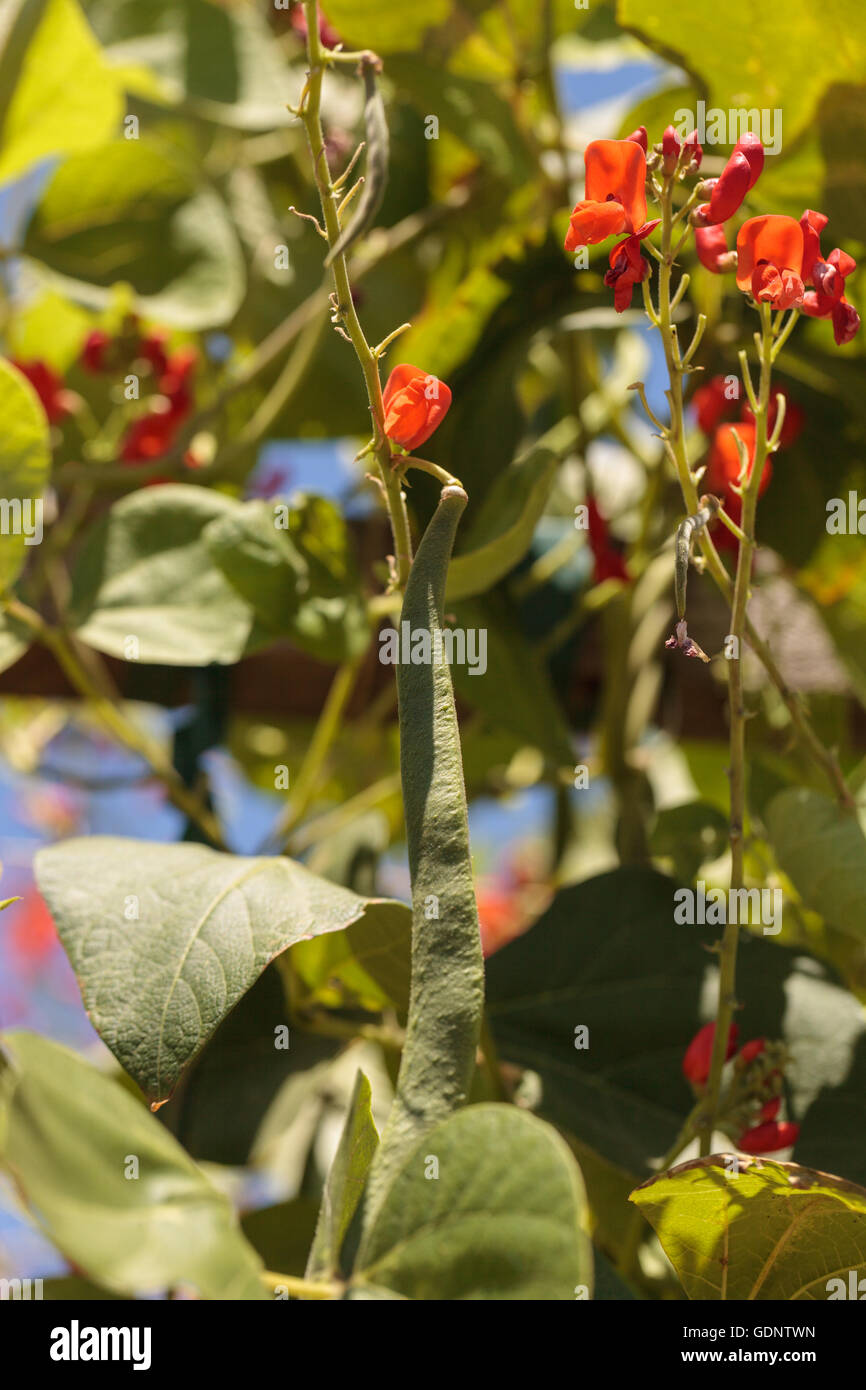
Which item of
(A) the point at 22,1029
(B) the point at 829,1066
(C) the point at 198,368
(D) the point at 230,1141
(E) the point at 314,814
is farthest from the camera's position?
(C) the point at 198,368

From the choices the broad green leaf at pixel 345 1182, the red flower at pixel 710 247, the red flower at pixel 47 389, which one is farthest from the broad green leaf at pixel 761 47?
the broad green leaf at pixel 345 1182

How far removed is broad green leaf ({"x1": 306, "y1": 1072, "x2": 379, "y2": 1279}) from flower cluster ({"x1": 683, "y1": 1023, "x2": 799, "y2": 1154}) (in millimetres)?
175

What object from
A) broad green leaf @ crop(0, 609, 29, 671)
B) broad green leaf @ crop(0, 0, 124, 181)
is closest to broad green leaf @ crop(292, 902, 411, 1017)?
broad green leaf @ crop(0, 609, 29, 671)

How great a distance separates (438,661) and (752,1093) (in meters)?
0.26

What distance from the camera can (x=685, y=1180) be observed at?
0.44 metres

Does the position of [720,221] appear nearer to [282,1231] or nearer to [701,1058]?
[701,1058]

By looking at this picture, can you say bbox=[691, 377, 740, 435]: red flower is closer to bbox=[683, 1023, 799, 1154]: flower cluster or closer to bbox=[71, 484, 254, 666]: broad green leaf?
bbox=[71, 484, 254, 666]: broad green leaf

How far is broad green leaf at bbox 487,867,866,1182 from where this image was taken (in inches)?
21.9

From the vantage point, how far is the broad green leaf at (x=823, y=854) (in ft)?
1.80

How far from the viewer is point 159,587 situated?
723 millimetres

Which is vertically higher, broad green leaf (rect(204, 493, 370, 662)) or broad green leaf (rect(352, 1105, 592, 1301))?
broad green leaf (rect(204, 493, 370, 662))
